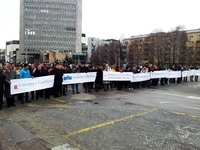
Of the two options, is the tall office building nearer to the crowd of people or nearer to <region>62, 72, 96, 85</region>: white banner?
the crowd of people

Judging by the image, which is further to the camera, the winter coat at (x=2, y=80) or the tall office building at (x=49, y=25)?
the tall office building at (x=49, y=25)

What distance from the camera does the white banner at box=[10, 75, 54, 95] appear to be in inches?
383

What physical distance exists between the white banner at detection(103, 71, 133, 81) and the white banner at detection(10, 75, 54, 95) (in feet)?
14.6

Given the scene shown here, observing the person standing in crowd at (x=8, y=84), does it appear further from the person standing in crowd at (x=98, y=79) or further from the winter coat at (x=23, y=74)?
the person standing in crowd at (x=98, y=79)

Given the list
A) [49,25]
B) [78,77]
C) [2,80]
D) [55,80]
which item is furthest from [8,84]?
[49,25]

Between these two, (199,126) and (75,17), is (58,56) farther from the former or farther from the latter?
(199,126)

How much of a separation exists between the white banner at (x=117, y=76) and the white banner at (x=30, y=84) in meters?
4.46

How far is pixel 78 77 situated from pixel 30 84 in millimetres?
3884

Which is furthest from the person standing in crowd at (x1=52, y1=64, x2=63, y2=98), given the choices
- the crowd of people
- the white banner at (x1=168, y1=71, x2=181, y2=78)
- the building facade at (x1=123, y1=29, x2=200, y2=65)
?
the building facade at (x1=123, y1=29, x2=200, y2=65)

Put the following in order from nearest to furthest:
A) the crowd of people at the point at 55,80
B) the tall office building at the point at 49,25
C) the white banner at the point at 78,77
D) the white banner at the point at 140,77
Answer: the crowd of people at the point at 55,80 < the white banner at the point at 78,77 < the white banner at the point at 140,77 < the tall office building at the point at 49,25

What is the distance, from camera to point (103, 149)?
4957 millimetres

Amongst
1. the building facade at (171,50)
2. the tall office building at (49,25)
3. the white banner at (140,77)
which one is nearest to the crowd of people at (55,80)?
the white banner at (140,77)

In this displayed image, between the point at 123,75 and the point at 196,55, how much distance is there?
61.1 m

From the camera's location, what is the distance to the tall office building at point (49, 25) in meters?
128
